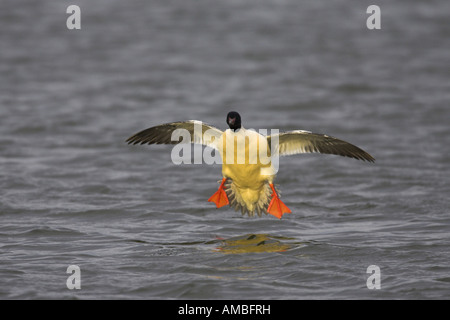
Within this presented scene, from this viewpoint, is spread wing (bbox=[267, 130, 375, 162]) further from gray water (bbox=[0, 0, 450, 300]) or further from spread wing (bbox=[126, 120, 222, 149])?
gray water (bbox=[0, 0, 450, 300])

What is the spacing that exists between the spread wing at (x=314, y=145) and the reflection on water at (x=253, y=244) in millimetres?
1365

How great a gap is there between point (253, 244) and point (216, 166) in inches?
208

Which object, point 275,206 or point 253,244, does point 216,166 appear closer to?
point 275,206

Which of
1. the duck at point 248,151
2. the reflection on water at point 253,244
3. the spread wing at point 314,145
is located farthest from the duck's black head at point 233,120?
the reflection on water at point 253,244

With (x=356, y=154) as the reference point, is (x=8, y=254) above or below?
below

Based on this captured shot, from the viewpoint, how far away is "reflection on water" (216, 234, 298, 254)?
1016 cm

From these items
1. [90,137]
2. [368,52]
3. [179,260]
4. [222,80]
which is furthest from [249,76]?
[179,260]

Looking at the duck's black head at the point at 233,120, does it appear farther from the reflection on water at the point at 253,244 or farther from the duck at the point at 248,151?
the reflection on water at the point at 253,244

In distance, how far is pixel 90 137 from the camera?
57.6ft

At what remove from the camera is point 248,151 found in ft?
33.7
